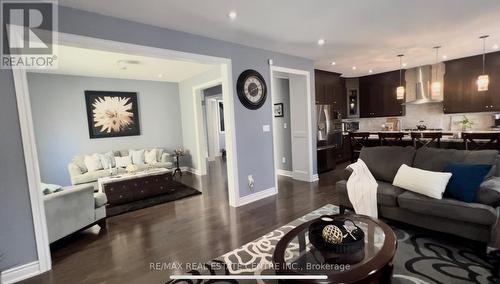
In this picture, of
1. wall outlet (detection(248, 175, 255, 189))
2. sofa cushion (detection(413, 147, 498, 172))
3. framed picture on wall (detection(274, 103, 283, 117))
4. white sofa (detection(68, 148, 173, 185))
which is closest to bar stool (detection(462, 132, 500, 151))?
sofa cushion (detection(413, 147, 498, 172))

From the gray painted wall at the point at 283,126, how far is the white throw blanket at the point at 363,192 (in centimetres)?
267

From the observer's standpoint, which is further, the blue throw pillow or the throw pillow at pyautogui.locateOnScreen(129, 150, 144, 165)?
the throw pillow at pyautogui.locateOnScreen(129, 150, 144, 165)

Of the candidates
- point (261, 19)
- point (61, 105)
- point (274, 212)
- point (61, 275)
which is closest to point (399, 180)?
point (274, 212)

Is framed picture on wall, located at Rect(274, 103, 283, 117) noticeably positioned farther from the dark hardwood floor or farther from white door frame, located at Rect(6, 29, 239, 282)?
white door frame, located at Rect(6, 29, 239, 282)

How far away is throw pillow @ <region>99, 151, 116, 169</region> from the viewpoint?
556 centimetres

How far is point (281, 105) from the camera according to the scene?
5746 mm

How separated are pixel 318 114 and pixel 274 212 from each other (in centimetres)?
304

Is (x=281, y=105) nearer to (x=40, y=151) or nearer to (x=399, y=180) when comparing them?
(x=399, y=180)

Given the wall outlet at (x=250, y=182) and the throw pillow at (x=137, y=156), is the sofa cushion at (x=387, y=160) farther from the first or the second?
the throw pillow at (x=137, y=156)

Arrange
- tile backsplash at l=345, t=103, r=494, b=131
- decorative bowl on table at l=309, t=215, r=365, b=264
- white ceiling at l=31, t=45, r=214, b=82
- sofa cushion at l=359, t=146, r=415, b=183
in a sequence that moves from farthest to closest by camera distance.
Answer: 1. tile backsplash at l=345, t=103, r=494, b=131
2. white ceiling at l=31, t=45, r=214, b=82
3. sofa cushion at l=359, t=146, r=415, b=183
4. decorative bowl on table at l=309, t=215, r=365, b=264

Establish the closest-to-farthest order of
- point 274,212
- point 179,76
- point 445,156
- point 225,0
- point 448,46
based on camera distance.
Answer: point 225,0
point 445,156
point 274,212
point 448,46
point 179,76

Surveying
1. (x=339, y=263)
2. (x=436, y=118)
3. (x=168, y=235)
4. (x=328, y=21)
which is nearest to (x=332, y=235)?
(x=339, y=263)

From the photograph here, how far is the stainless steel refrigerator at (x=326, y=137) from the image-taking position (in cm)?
576

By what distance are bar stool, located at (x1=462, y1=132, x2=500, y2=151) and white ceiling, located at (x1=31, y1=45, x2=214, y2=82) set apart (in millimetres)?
5053
